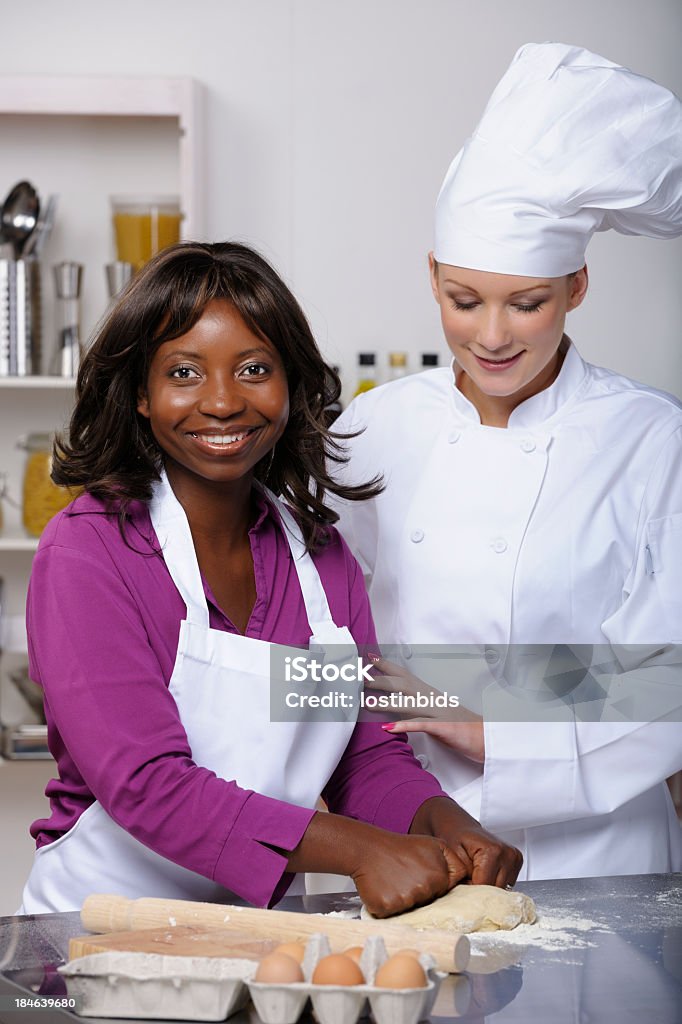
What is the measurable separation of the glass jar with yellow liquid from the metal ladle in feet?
0.52

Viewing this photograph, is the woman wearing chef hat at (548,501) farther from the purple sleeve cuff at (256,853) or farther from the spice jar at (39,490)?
the spice jar at (39,490)

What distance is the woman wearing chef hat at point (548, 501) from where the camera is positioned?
1.37m

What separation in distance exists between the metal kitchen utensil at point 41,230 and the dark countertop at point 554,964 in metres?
1.69

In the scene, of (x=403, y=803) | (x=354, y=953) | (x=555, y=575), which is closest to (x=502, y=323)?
(x=555, y=575)

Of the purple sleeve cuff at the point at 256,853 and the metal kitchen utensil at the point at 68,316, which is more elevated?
the metal kitchen utensil at the point at 68,316

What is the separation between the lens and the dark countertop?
Result: 2.83 feet

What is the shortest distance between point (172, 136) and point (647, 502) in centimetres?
157

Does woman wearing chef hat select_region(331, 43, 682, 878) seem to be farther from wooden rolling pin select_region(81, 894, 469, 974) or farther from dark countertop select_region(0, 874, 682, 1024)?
wooden rolling pin select_region(81, 894, 469, 974)

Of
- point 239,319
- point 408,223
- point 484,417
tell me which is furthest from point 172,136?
point 239,319

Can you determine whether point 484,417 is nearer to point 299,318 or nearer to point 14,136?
point 299,318

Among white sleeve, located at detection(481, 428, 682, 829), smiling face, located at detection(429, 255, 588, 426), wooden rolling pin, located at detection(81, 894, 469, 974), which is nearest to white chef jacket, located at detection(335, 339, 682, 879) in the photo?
white sleeve, located at detection(481, 428, 682, 829)

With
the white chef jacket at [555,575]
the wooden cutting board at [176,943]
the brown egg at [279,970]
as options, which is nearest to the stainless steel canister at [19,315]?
the white chef jacket at [555,575]

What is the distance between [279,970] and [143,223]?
1886 mm

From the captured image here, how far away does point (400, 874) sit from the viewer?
1045mm
